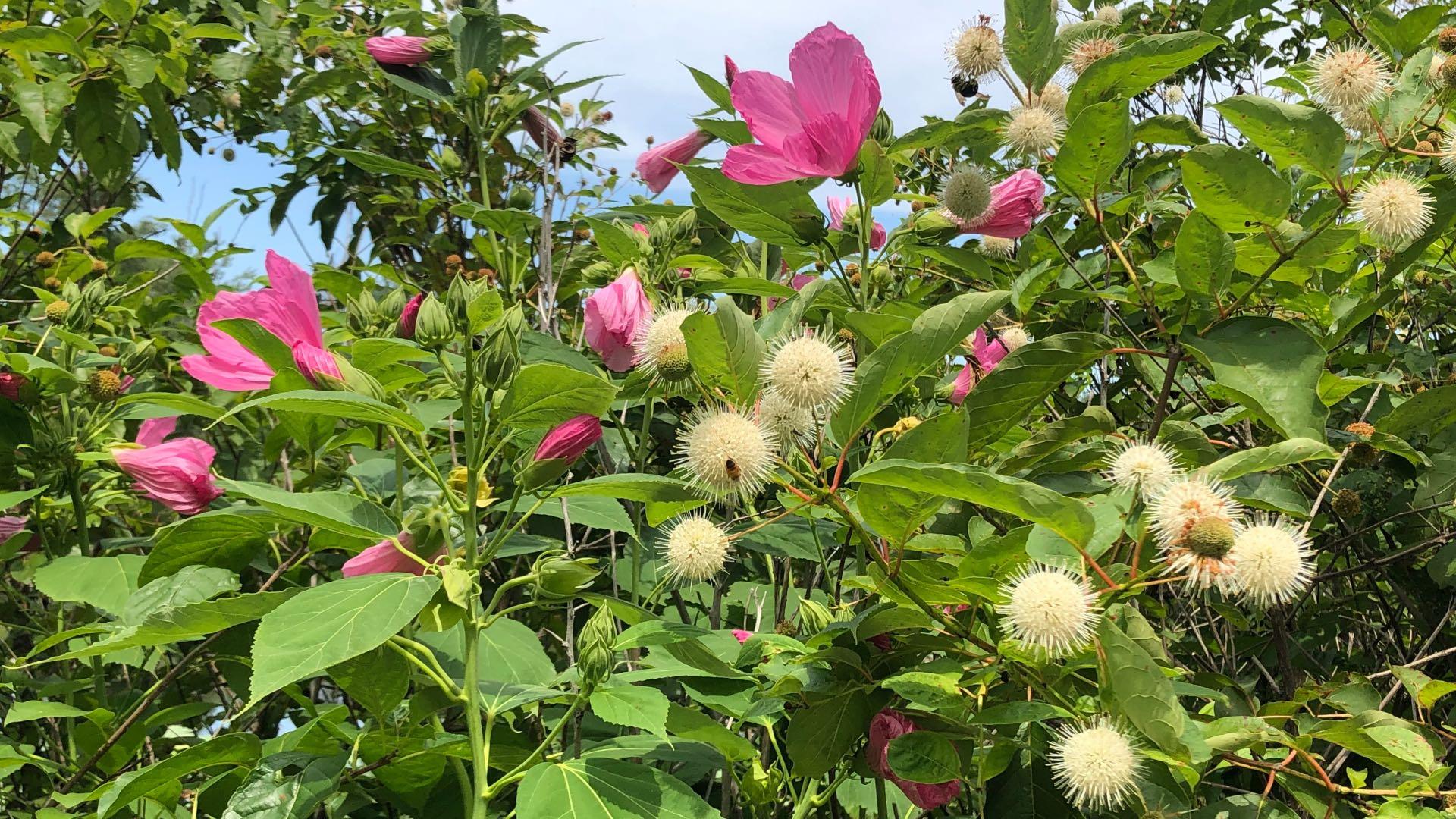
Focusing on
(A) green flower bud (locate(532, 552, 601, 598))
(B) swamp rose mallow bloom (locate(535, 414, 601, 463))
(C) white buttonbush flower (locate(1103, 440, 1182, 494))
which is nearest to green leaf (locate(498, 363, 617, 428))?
(B) swamp rose mallow bloom (locate(535, 414, 601, 463))

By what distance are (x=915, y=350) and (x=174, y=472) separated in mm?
1212

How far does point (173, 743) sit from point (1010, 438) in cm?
143

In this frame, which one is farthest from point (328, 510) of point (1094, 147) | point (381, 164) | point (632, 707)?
point (381, 164)

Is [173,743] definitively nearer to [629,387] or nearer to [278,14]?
[629,387]

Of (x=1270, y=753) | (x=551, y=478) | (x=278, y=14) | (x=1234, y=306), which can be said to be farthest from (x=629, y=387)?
(x=278, y=14)

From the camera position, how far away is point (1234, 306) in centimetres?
99

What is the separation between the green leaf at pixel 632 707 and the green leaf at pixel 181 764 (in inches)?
20.0

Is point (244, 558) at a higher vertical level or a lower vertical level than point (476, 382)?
lower

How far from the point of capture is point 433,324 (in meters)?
1.00

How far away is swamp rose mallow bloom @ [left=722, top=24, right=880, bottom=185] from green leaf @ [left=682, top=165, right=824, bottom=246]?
0.19ft

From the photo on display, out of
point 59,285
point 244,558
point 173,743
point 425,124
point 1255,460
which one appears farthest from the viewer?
point 425,124

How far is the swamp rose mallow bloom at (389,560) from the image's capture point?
1.03 metres

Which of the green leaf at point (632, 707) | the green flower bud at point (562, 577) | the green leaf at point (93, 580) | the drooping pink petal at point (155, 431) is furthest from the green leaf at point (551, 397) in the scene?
the drooping pink petal at point (155, 431)

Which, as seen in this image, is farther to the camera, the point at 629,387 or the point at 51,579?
the point at 51,579
